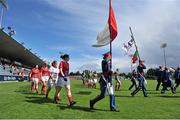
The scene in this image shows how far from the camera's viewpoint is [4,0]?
157 feet

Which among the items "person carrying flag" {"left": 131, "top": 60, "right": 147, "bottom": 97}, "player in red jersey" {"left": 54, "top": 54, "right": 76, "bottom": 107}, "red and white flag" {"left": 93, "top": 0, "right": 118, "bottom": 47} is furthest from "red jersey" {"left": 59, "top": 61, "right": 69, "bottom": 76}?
"person carrying flag" {"left": 131, "top": 60, "right": 147, "bottom": 97}

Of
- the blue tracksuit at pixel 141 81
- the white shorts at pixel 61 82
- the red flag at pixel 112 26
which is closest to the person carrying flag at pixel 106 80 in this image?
the white shorts at pixel 61 82

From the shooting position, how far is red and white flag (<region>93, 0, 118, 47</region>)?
1355 centimetres

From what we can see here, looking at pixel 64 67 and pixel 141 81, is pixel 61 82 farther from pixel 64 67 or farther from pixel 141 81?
pixel 141 81

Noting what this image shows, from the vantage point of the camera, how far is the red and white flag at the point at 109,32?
1355 centimetres

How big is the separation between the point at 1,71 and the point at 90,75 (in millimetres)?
13182

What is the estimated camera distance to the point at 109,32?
1360 centimetres

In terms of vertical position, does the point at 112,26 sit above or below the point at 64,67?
above

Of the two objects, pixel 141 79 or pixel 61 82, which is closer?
pixel 61 82

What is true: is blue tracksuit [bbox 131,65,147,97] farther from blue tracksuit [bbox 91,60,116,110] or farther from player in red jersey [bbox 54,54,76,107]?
blue tracksuit [bbox 91,60,116,110]

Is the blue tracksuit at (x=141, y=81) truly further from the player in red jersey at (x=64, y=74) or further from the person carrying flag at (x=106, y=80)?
the person carrying flag at (x=106, y=80)

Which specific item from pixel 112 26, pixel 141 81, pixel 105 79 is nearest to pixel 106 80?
pixel 105 79

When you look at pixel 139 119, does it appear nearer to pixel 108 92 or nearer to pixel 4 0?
pixel 108 92

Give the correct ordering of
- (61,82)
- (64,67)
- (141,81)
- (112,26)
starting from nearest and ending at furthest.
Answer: (61,82)
(64,67)
(112,26)
(141,81)
